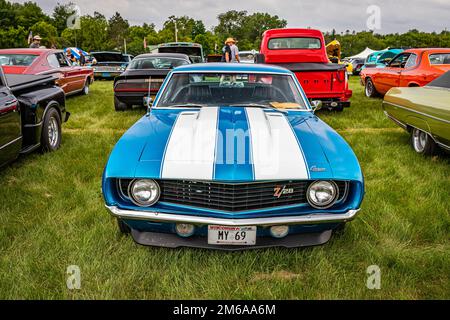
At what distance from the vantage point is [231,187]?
2496mm

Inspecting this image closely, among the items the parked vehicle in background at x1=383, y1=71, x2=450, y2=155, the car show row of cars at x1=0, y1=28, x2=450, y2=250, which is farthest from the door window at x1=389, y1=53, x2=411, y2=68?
the car show row of cars at x1=0, y1=28, x2=450, y2=250

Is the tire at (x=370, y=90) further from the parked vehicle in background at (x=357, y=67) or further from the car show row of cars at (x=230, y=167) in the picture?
the parked vehicle in background at (x=357, y=67)

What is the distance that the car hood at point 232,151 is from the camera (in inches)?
99.3

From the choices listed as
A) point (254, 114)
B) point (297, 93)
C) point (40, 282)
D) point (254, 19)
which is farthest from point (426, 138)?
point (254, 19)

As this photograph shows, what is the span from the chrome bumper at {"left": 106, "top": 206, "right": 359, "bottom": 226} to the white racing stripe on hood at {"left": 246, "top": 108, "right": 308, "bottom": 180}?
257mm

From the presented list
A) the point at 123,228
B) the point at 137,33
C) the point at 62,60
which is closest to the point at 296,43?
the point at 62,60

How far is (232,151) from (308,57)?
24.5ft

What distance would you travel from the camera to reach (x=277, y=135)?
9.78ft

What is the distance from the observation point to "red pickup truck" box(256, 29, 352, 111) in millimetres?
8078

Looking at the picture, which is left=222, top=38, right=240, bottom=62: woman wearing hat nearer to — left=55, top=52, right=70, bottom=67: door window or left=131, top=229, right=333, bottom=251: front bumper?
left=55, top=52, right=70, bottom=67: door window

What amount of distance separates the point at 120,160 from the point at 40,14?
250ft

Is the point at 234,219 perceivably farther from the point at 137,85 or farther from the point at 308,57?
the point at 308,57

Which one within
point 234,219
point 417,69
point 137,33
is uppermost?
point 137,33

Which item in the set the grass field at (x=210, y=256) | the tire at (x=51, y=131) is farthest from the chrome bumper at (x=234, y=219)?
the tire at (x=51, y=131)
